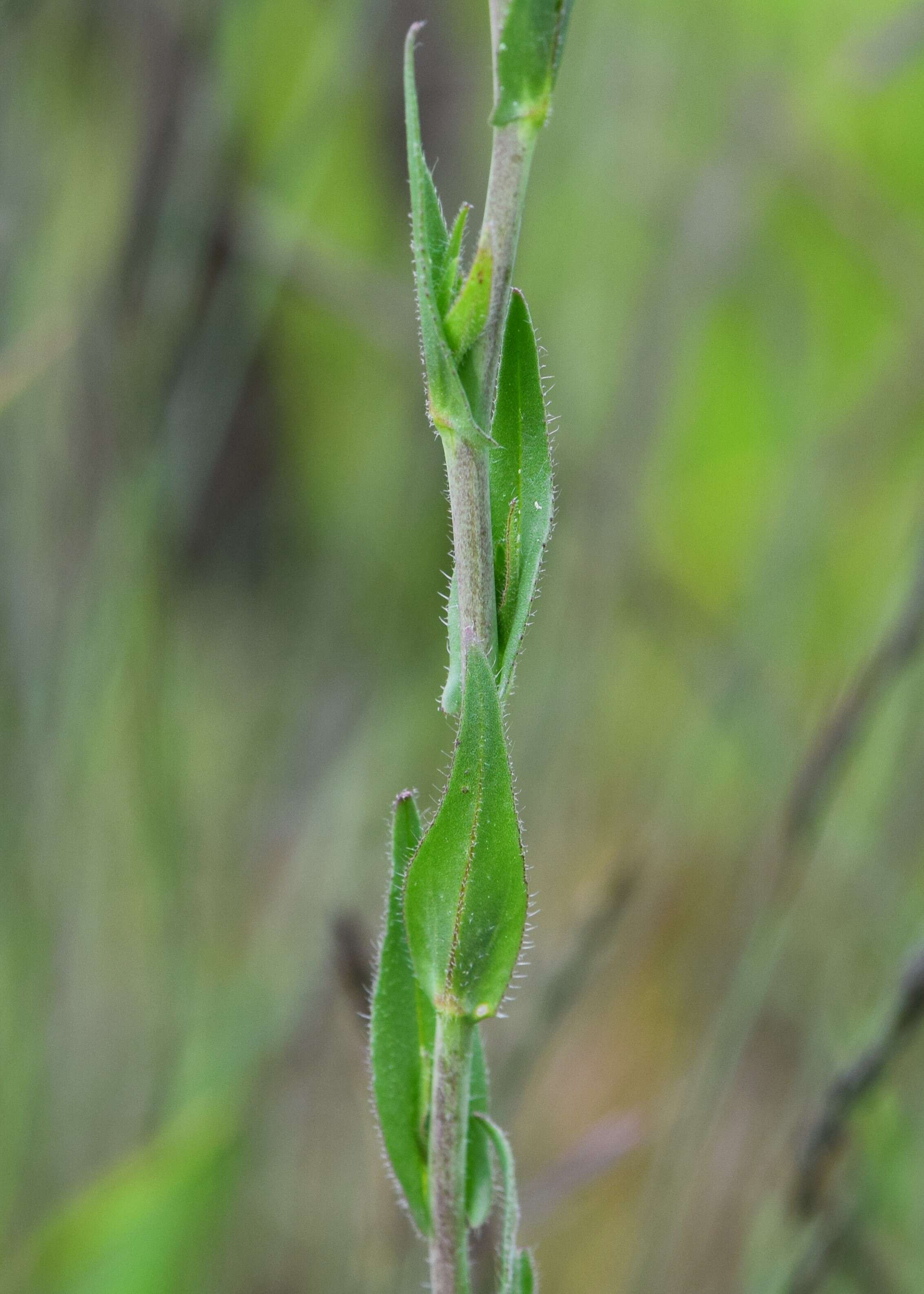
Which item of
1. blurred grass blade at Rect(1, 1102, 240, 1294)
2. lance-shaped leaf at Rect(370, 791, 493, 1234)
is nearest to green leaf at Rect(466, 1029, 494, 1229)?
lance-shaped leaf at Rect(370, 791, 493, 1234)

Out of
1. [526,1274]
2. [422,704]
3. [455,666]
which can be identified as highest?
[422,704]

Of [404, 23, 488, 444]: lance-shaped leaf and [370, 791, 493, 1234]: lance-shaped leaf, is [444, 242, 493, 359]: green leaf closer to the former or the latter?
[404, 23, 488, 444]: lance-shaped leaf

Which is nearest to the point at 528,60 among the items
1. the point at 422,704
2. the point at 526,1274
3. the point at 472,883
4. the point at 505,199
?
the point at 505,199

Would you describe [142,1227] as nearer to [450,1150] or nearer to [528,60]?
[450,1150]

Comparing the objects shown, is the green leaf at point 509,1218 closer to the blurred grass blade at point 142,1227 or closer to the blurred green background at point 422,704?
the blurred green background at point 422,704

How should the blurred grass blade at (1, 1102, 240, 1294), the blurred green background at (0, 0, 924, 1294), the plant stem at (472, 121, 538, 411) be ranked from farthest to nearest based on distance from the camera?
the blurred green background at (0, 0, 924, 1294) → the blurred grass blade at (1, 1102, 240, 1294) → the plant stem at (472, 121, 538, 411)

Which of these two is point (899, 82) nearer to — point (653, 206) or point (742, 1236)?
point (653, 206)

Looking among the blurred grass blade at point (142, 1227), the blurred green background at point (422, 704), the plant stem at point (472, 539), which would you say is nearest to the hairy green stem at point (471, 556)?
the plant stem at point (472, 539)
